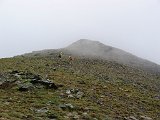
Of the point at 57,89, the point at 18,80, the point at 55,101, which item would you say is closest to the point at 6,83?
the point at 18,80

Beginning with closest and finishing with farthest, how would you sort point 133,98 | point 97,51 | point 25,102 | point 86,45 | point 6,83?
point 25,102 → point 6,83 → point 133,98 → point 97,51 → point 86,45

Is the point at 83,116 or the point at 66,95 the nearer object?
the point at 83,116

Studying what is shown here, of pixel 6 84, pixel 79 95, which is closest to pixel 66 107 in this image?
pixel 79 95

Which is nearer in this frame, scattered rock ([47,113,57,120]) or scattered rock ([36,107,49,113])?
scattered rock ([47,113,57,120])

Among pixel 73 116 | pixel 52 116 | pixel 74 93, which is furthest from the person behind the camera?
pixel 74 93

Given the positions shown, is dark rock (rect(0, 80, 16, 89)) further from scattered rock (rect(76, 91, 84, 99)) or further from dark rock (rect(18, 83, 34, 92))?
scattered rock (rect(76, 91, 84, 99))

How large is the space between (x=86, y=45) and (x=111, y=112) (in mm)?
137267

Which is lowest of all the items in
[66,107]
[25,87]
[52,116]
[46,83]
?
[52,116]

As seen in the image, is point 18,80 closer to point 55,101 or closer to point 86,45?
point 55,101

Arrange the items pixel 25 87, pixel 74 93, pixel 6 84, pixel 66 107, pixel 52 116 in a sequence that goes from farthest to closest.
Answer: pixel 6 84, pixel 74 93, pixel 25 87, pixel 66 107, pixel 52 116

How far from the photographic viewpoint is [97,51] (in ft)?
518

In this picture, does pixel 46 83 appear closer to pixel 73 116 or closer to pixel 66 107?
pixel 66 107

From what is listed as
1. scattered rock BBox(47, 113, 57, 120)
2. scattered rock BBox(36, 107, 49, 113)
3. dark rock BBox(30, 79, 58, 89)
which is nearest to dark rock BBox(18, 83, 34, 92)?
dark rock BBox(30, 79, 58, 89)

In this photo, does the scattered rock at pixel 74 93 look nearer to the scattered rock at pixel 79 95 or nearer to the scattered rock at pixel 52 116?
the scattered rock at pixel 79 95
